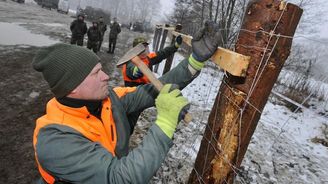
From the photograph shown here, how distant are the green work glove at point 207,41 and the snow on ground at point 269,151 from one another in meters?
1.62

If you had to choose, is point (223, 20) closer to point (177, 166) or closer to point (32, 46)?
point (32, 46)

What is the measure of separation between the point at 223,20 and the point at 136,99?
31.4 feet

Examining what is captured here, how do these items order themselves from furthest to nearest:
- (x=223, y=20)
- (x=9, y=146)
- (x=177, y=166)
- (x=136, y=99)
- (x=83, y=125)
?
1. (x=223, y=20)
2. (x=177, y=166)
3. (x=9, y=146)
4. (x=136, y=99)
5. (x=83, y=125)

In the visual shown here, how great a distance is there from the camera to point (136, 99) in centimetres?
218

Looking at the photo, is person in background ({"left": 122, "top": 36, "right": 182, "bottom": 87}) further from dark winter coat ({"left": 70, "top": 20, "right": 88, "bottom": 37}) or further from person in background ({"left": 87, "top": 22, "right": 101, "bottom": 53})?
dark winter coat ({"left": 70, "top": 20, "right": 88, "bottom": 37})

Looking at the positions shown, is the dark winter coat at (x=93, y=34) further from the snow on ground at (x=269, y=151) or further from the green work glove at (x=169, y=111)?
the green work glove at (x=169, y=111)

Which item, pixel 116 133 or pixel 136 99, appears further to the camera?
pixel 136 99

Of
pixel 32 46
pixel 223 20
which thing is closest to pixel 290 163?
pixel 223 20

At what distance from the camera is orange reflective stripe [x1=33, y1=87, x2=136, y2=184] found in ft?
4.86

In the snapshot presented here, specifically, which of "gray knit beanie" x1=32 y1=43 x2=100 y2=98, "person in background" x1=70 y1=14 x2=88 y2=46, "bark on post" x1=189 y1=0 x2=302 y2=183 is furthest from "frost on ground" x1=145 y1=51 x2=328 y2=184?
"person in background" x1=70 y1=14 x2=88 y2=46

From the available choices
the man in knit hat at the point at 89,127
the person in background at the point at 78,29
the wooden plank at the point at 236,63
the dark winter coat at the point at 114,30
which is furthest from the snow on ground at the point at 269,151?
the dark winter coat at the point at 114,30

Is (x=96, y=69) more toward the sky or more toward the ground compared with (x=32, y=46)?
more toward the sky

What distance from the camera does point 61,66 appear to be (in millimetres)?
1526

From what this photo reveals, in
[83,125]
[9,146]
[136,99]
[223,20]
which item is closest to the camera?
[83,125]
